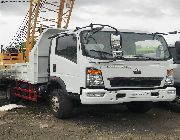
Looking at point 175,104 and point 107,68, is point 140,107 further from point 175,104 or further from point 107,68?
point 107,68

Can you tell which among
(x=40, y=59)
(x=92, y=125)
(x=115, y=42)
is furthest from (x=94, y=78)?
(x=40, y=59)

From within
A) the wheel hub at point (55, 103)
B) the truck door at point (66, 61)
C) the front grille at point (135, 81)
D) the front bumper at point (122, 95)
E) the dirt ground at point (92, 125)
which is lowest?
the dirt ground at point (92, 125)

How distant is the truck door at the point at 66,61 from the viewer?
8988 millimetres

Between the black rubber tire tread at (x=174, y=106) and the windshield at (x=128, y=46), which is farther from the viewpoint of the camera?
the black rubber tire tread at (x=174, y=106)

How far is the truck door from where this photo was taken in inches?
354

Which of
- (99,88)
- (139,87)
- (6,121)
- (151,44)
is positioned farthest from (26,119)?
(151,44)

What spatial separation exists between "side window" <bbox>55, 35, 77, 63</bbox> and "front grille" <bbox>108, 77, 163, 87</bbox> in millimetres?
1069

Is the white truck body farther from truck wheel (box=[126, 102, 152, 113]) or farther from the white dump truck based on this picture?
truck wheel (box=[126, 102, 152, 113])

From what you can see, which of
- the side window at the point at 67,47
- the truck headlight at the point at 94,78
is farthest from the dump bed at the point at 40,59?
the truck headlight at the point at 94,78

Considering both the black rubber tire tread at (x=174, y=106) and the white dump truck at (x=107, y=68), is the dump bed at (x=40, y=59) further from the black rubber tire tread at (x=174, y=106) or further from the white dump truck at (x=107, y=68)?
the black rubber tire tread at (x=174, y=106)

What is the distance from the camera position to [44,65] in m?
10.7

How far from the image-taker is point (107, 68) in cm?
859

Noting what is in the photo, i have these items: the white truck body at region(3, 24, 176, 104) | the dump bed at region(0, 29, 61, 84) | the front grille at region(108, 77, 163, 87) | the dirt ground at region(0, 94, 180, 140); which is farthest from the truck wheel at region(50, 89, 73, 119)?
the front grille at region(108, 77, 163, 87)

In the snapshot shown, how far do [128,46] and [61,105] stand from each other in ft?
7.10
